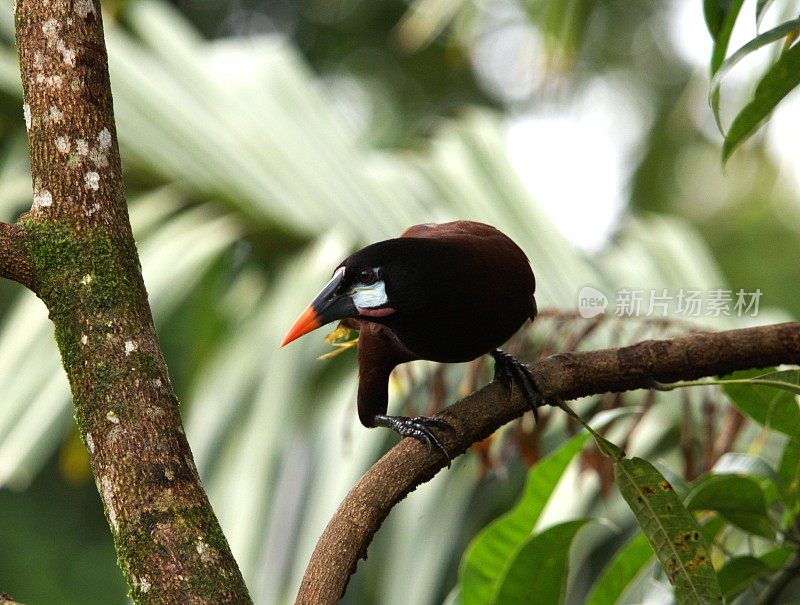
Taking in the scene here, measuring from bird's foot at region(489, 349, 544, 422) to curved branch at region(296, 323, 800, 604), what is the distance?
0.02m

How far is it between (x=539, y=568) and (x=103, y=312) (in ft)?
2.34

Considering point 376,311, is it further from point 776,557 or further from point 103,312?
point 776,557

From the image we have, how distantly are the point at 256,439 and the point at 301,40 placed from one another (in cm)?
784

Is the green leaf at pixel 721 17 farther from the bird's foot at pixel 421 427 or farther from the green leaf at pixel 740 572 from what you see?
the green leaf at pixel 740 572

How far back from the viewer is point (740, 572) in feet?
4.57

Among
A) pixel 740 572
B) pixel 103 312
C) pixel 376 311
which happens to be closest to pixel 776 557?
pixel 740 572

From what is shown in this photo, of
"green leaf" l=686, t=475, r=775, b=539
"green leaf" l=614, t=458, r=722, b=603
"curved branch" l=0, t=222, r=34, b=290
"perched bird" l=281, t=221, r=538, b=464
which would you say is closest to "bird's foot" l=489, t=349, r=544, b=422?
"perched bird" l=281, t=221, r=538, b=464

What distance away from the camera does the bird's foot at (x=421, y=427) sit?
3.65 ft

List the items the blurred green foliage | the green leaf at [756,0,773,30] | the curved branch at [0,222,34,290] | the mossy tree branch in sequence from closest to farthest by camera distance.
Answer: the mossy tree branch, the curved branch at [0,222,34,290], the green leaf at [756,0,773,30], the blurred green foliage

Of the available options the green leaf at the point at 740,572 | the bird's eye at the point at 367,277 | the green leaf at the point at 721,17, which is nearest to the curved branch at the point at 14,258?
the bird's eye at the point at 367,277

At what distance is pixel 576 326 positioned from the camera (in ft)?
5.90

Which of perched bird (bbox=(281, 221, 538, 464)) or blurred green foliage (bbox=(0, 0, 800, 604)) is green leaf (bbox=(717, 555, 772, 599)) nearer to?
blurred green foliage (bbox=(0, 0, 800, 604))

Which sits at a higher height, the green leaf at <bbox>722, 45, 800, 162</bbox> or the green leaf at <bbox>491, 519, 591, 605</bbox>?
the green leaf at <bbox>722, 45, 800, 162</bbox>

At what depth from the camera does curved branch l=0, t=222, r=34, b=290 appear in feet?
3.43
